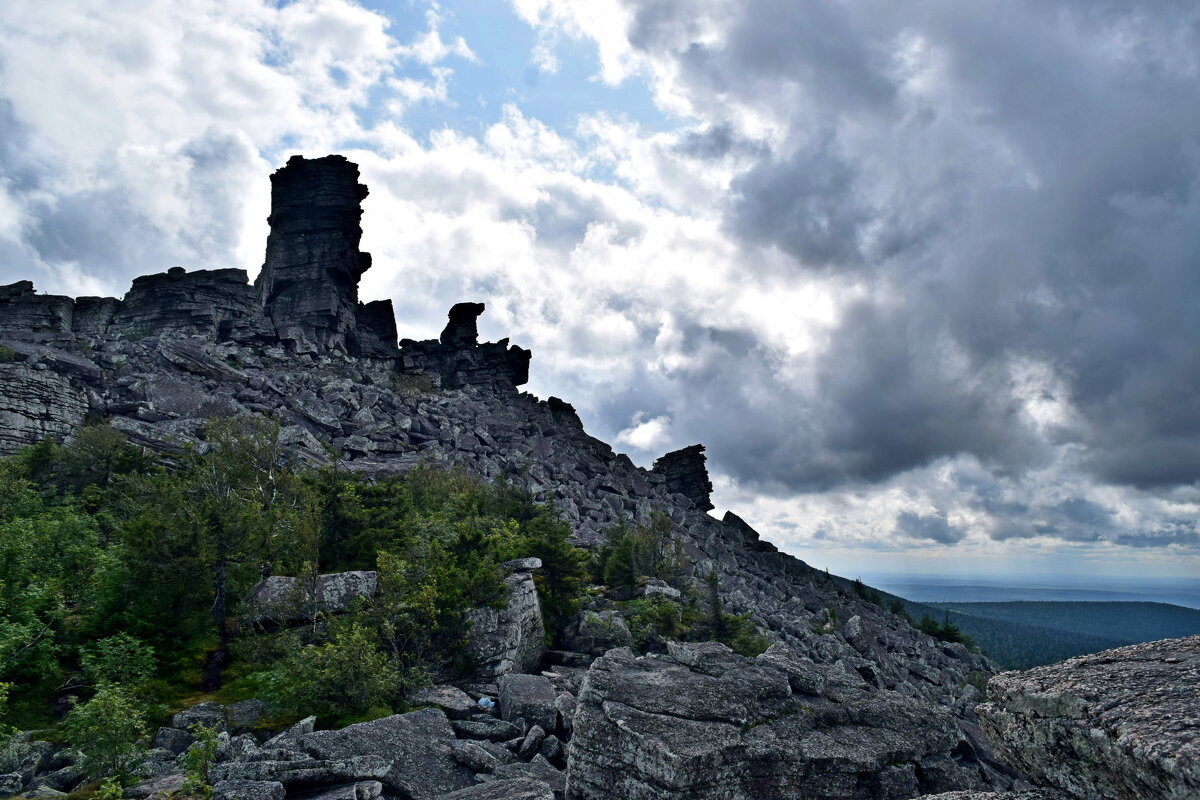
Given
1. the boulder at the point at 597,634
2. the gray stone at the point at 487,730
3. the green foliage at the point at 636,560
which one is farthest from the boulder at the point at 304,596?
the green foliage at the point at 636,560

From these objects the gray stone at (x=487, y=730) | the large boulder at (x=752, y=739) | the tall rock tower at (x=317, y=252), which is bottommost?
the gray stone at (x=487, y=730)

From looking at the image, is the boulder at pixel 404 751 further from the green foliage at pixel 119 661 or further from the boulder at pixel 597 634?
the boulder at pixel 597 634

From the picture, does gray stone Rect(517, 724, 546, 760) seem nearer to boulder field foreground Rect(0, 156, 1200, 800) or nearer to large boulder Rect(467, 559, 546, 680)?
boulder field foreground Rect(0, 156, 1200, 800)

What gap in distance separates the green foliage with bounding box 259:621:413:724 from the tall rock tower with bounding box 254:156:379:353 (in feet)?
368

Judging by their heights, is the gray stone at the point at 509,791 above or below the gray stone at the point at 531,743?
above

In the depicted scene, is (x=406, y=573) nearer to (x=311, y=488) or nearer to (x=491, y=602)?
(x=491, y=602)

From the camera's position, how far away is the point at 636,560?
46969 mm

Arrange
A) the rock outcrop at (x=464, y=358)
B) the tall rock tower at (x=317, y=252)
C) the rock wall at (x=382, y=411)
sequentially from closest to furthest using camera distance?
1. the rock wall at (x=382, y=411)
2. the tall rock tower at (x=317, y=252)
3. the rock outcrop at (x=464, y=358)

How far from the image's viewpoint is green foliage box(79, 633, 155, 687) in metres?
20.0

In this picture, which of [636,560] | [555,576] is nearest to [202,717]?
[555,576]

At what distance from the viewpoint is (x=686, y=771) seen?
10.9 m

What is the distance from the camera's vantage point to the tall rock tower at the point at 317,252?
123m

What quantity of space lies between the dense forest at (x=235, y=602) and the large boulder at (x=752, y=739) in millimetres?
9783

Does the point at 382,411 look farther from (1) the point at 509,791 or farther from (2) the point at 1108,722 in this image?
(2) the point at 1108,722
